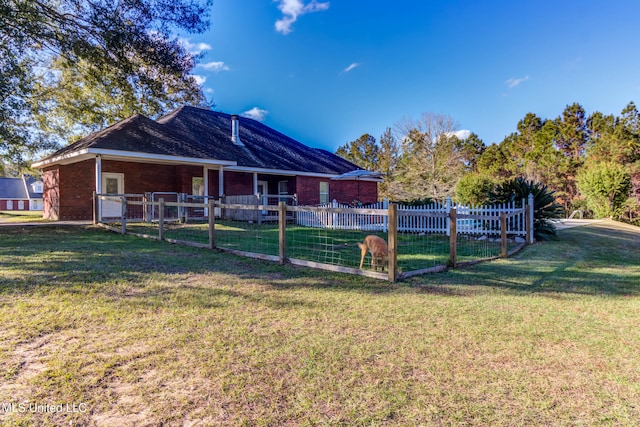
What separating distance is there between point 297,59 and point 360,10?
7258 millimetres

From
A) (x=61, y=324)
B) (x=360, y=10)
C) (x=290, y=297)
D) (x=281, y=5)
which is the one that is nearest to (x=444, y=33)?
(x=360, y=10)

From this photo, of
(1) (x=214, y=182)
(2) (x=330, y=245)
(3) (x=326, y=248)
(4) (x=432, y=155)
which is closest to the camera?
(3) (x=326, y=248)

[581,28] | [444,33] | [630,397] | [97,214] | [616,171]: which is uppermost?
[444,33]

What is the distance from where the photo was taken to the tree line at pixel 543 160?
2222cm

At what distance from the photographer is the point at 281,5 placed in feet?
54.4

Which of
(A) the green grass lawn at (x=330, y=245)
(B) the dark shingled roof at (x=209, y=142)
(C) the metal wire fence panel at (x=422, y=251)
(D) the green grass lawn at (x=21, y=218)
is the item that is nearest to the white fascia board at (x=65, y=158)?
(B) the dark shingled roof at (x=209, y=142)

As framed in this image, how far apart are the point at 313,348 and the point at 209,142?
16.7 m

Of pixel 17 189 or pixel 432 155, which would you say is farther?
pixel 17 189

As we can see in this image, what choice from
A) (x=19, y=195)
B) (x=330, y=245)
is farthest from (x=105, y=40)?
(x=19, y=195)

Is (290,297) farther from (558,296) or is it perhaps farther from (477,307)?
(558,296)

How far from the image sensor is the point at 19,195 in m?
46.4

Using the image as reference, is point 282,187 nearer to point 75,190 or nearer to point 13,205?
point 75,190

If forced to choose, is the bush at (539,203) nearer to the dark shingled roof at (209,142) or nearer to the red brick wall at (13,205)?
the dark shingled roof at (209,142)

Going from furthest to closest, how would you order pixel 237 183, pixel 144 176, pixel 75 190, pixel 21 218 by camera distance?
pixel 237 183
pixel 21 218
pixel 144 176
pixel 75 190
